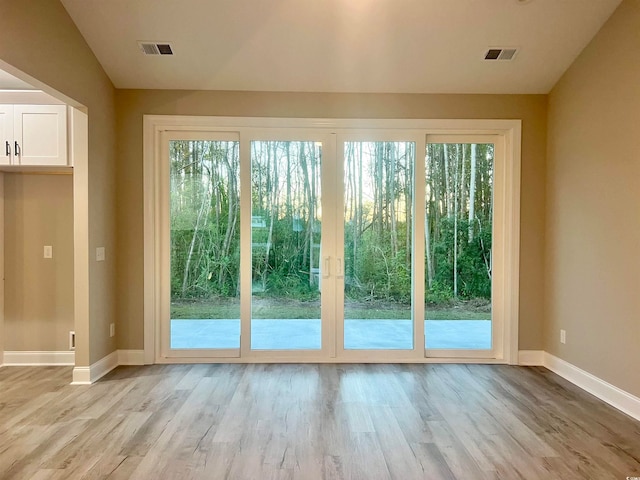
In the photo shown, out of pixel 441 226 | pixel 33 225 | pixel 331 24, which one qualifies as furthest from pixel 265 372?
pixel 331 24

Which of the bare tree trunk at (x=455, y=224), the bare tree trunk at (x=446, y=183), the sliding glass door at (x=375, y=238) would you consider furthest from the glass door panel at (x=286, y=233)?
the bare tree trunk at (x=455, y=224)

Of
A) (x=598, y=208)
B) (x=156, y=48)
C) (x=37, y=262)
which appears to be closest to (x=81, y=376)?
(x=37, y=262)

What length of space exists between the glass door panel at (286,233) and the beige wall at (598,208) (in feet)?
7.43

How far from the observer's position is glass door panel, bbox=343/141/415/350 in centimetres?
397

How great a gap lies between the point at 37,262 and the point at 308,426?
3.04 meters

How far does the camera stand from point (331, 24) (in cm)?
319

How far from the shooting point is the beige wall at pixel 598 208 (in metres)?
2.88

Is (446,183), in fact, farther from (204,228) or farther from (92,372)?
(92,372)

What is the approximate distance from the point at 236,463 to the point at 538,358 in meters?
3.16

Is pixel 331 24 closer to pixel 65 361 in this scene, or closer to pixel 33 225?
pixel 33 225

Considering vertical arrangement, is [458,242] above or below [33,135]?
below

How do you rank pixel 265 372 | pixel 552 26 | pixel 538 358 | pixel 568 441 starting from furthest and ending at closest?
pixel 538 358 < pixel 265 372 < pixel 552 26 < pixel 568 441

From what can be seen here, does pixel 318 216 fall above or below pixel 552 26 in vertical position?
below

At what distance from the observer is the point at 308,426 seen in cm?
263
